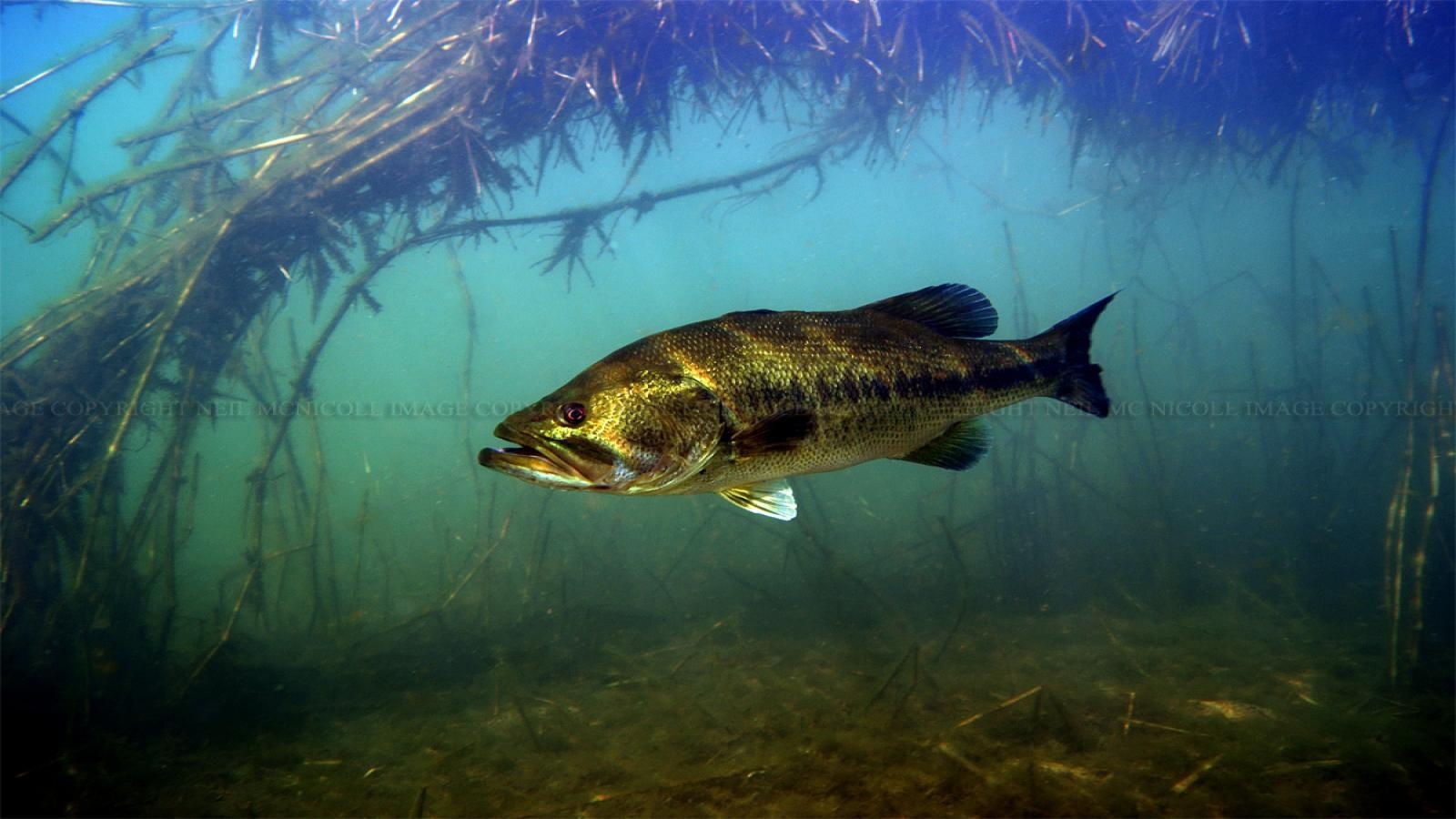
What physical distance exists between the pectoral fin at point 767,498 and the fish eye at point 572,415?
0.63 m

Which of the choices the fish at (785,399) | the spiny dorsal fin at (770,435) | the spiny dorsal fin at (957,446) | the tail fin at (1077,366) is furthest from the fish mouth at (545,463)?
the tail fin at (1077,366)

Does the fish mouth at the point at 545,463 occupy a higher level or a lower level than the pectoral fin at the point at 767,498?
higher

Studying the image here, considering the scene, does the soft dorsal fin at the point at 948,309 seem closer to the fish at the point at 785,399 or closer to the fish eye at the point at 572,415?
the fish at the point at 785,399

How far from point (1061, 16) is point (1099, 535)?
10.2 m

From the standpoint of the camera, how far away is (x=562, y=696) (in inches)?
260

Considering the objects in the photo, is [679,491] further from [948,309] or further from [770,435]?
[948,309]

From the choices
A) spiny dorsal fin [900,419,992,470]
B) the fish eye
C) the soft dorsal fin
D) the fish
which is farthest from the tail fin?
the fish eye

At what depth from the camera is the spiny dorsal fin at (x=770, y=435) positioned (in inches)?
85.4

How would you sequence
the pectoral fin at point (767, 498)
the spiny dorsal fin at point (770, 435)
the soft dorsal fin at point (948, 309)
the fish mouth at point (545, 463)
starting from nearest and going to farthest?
the fish mouth at point (545, 463) < the spiny dorsal fin at point (770, 435) < the pectoral fin at point (767, 498) < the soft dorsal fin at point (948, 309)

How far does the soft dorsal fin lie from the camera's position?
9.09 ft

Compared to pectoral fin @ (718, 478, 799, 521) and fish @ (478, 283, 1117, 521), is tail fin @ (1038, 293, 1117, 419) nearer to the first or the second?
fish @ (478, 283, 1117, 521)

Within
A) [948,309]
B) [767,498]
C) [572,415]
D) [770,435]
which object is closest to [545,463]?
[572,415]

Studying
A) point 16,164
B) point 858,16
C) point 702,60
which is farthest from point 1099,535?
point 16,164

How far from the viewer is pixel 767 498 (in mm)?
2400
